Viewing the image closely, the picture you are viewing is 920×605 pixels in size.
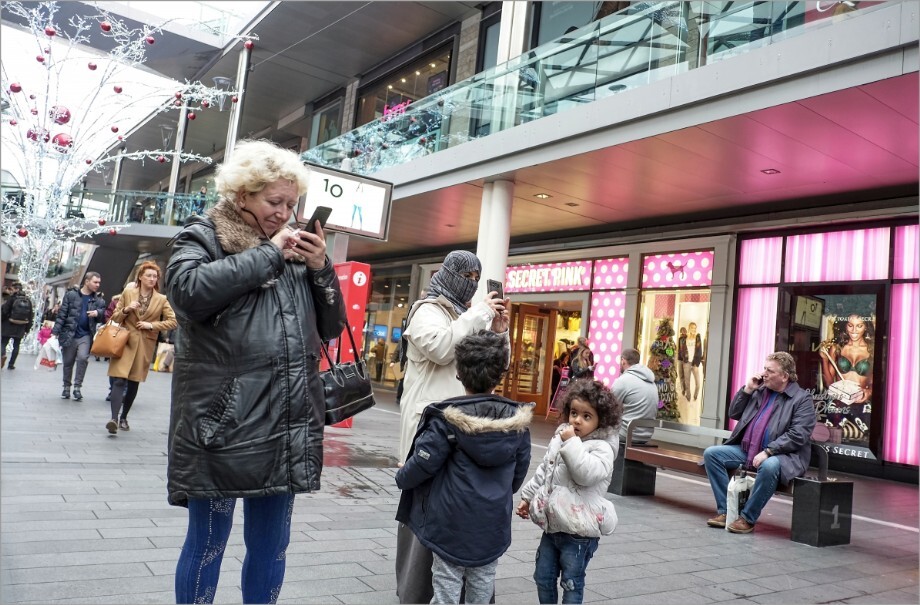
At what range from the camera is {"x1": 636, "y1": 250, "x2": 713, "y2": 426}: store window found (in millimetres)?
13312

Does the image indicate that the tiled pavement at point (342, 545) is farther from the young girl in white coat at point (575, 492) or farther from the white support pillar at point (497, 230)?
the white support pillar at point (497, 230)

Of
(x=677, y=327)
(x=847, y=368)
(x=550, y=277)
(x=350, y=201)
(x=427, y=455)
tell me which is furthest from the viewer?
(x=550, y=277)

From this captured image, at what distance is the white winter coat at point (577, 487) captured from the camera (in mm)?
3211

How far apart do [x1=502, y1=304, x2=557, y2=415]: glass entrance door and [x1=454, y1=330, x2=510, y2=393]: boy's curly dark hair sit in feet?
50.2

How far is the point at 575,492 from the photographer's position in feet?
10.8

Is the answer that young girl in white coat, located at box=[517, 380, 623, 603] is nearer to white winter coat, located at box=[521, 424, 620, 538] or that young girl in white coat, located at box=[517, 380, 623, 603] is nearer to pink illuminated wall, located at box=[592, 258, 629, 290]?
white winter coat, located at box=[521, 424, 620, 538]

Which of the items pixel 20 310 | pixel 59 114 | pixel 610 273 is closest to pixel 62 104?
pixel 59 114

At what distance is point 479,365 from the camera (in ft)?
9.69

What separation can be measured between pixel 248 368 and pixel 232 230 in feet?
1.54

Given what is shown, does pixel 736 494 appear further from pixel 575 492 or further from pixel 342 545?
pixel 342 545

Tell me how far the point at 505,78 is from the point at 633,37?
2.62 meters

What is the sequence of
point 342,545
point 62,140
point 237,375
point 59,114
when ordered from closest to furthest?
point 237,375
point 342,545
point 59,114
point 62,140

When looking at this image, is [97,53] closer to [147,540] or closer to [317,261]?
[147,540]

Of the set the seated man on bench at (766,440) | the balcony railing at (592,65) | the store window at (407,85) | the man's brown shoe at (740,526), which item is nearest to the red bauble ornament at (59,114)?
the balcony railing at (592,65)
